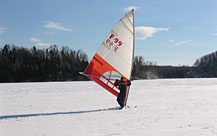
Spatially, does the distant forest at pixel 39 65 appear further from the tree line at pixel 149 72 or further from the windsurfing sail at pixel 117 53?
the windsurfing sail at pixel 117 53

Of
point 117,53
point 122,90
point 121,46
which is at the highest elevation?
point 121,46

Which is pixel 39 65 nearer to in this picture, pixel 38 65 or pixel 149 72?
pixel 38 65

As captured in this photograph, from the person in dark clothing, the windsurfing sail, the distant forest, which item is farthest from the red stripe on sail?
the distant forest

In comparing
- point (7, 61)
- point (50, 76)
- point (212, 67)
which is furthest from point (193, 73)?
point (7, 61)

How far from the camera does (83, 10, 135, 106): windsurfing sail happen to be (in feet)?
24.3

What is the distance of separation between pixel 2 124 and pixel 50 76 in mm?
48681

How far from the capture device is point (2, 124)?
5.18m

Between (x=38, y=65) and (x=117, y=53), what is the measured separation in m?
50.9

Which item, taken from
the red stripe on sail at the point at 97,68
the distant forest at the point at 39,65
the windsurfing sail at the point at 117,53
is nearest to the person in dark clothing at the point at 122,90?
the windsurfing sail at the point at 117,53

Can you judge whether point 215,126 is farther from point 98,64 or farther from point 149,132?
point 98,64

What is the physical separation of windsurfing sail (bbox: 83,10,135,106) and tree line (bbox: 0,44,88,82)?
4178 centimetres

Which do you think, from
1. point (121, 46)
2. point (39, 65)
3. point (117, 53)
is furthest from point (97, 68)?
point (39, 65)

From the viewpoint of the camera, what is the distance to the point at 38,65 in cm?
5519

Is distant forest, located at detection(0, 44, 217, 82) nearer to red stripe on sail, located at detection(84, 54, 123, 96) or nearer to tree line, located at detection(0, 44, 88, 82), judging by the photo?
tree line, located at detection(0, 44, 88, 82)
